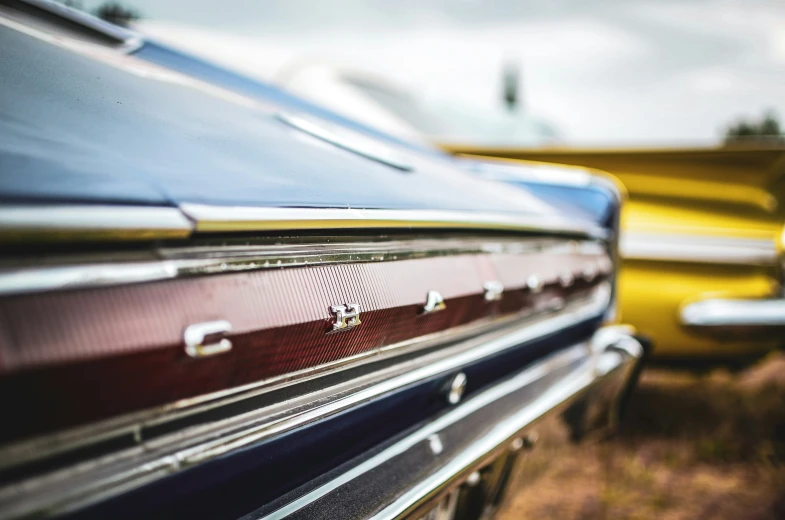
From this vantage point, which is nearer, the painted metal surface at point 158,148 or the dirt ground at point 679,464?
the painted metal surface at point 158,148

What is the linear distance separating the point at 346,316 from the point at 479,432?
0.52 m

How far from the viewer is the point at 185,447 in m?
0.66

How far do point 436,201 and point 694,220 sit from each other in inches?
75.4

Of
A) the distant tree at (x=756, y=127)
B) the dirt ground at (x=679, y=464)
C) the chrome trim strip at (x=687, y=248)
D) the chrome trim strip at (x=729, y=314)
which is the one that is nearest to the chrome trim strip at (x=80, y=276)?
the dirt ground at (x=679, y=464)

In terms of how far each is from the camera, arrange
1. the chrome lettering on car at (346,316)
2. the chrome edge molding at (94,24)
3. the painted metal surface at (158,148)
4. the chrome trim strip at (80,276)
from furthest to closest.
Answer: the chrome edge molding at (94,24) → the chrome lettering on car at (346,316) → the painted metal surface at (158,148) → the chrome trim strip at (80,276)

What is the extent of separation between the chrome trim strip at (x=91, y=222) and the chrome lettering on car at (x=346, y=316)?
0.25m

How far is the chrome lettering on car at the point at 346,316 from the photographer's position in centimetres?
81

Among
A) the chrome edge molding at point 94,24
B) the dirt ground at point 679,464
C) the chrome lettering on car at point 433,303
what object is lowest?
the dirt ground at point 679,464

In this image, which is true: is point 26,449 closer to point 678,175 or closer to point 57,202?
point 57,202

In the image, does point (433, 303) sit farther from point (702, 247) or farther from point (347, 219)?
point (702, 247)

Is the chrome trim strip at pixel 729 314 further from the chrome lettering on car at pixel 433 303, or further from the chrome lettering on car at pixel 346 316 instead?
the chrome lettering on car at pixel 346 316

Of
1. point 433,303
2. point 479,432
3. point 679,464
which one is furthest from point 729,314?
point 433,303

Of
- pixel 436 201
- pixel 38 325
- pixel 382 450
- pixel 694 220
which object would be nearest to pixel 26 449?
pixel 38 325

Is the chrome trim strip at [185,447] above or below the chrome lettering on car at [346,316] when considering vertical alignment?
below
